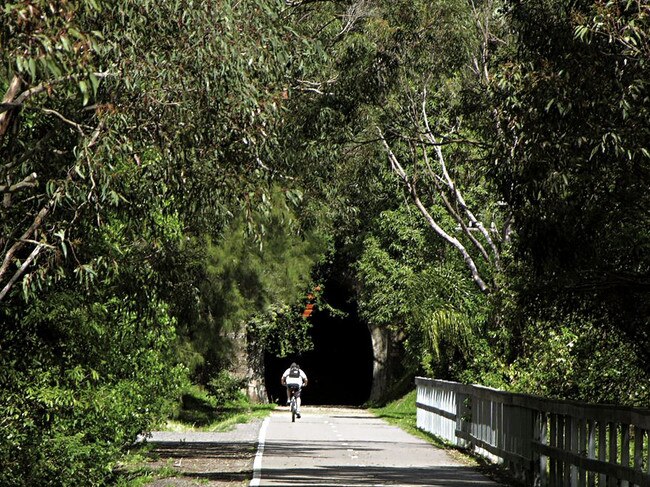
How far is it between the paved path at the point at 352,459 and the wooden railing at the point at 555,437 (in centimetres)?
61

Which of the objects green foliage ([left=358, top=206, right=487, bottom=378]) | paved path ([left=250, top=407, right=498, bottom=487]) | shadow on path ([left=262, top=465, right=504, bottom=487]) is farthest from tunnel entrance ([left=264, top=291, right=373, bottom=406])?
shadow on path ([left=262, top=465, right=504, bottom=487])

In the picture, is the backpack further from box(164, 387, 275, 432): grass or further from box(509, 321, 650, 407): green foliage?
box(509, 321, 650, 407): green foliage

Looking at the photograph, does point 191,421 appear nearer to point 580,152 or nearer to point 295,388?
point 295,388

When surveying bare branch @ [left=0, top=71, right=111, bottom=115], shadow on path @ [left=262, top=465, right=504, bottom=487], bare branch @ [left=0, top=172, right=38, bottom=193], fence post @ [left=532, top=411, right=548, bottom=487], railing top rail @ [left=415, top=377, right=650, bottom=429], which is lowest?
shadow on path @ [left=262, top=465, right=504, bottom=487]

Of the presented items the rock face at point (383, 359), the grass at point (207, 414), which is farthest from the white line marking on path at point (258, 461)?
the rock face at point (383, 359)

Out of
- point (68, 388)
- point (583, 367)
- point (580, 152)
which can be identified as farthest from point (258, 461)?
point (580, 152)

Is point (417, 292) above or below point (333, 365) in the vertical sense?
above

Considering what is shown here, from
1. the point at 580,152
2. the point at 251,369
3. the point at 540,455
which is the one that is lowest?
the point at 540,455

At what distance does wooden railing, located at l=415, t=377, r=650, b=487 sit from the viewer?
13889mm

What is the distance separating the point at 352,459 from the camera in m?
24.6

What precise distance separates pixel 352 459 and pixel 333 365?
4736 cm

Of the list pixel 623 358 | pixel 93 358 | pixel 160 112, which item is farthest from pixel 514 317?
pixel 160 112

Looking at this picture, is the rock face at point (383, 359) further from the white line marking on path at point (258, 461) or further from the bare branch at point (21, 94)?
the bare branch at point (21, 94)

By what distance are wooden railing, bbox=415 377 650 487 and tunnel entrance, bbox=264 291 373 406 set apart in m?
42.3
